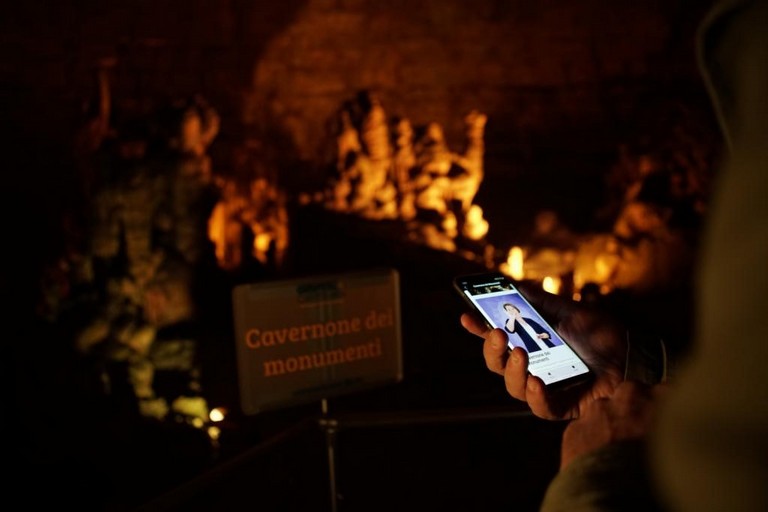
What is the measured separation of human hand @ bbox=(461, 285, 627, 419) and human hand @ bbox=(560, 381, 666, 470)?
0.38m

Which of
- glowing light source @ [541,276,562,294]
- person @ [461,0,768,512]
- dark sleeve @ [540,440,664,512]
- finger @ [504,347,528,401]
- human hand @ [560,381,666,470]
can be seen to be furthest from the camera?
glowing light source @ [541,276,562,294]

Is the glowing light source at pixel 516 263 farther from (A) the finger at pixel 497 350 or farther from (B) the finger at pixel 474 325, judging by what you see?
(A) the finger at pixel 497 350

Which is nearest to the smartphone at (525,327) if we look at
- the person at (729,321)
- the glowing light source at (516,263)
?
the person at (729,321)

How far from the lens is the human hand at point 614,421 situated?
37.3 inches

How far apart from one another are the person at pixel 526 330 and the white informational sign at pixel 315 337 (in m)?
1.22

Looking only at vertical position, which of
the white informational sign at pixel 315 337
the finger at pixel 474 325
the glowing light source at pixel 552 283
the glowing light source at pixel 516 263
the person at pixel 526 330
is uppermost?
the finger at pixel 474 325

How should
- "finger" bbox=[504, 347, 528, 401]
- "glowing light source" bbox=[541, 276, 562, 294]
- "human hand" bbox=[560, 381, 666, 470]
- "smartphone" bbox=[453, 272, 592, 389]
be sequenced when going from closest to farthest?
"human hand" bbox=[560, 381, 666, 470] → "finger" bbox=[504, 347, 528, 401] → "smartphone" bbox=[453, 272, 592, 389] → "glowing light source" bbox=[541, 276, 562, 294]

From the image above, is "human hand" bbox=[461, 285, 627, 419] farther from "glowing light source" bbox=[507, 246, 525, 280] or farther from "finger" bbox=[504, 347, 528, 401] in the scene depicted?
→ "glowing light source" bbox=[507, 246, 525, 280]

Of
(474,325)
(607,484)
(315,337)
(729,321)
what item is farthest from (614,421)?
(315,337)

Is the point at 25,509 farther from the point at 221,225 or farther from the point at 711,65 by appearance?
the point at 711,65

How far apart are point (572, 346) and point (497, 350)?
33cm

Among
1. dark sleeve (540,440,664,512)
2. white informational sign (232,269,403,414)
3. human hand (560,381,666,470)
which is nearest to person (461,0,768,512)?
dark sleeve (540,440,664,512)

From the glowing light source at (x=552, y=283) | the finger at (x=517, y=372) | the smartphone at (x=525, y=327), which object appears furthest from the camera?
the glowing light source at (x=552, y=283)

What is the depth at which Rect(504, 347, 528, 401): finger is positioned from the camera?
146cm
